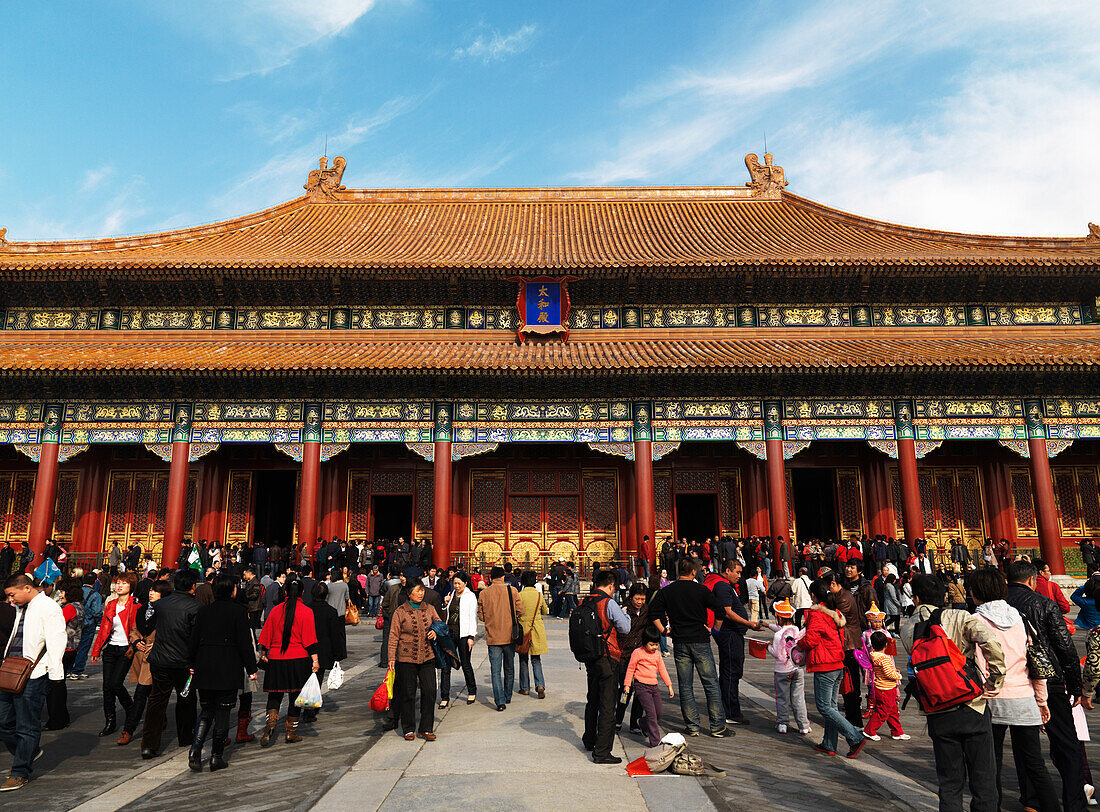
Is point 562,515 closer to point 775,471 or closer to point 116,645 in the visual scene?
point 775,471

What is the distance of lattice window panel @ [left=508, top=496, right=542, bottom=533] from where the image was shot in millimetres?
19781

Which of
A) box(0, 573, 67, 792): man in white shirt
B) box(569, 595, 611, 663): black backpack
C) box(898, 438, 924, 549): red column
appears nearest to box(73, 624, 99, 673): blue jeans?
box(0, 573, 67, 792): man in white shirt

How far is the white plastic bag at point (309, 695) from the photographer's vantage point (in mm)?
6312

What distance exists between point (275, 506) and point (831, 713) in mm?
19162

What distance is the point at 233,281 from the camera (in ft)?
65.2

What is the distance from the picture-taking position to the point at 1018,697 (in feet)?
14.7

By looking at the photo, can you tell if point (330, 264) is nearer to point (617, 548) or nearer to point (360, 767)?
point (617, 548)

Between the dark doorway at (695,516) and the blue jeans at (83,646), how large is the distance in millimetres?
15578

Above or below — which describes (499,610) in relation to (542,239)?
below

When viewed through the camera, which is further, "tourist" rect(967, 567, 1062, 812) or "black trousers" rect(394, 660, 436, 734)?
"black trousers" rect(394, 660, 436, 734)

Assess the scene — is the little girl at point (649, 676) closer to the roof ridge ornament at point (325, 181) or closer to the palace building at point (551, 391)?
the palace building at point (551, 391)

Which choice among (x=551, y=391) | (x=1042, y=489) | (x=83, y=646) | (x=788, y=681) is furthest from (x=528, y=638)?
(x=1042, y=489)

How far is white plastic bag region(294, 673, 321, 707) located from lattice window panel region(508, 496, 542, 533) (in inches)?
528

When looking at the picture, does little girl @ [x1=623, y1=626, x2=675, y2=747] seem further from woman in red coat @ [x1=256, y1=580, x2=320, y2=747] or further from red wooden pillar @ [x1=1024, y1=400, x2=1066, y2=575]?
red wooden pillar @ [x1=1024, y1=400, x2=1066, y2=575]
